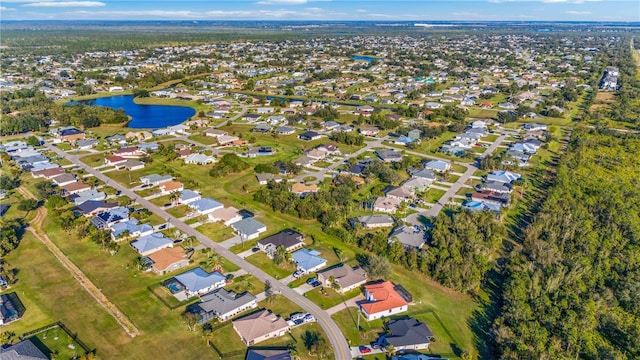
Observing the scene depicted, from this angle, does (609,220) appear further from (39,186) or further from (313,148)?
(39,186)

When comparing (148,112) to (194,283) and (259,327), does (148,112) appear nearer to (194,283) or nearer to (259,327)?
(194,283)

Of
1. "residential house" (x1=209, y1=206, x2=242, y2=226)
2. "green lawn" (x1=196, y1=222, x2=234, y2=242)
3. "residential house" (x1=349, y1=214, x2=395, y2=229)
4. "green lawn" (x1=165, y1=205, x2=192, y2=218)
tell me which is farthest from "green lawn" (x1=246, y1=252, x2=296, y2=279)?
"green lawn" (x1=165, y1=205, x2=192, y2=218)

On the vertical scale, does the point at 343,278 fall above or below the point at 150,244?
below

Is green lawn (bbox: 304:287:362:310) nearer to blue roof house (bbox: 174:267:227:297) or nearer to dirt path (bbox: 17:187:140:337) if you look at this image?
blue roof house (bbox: 174:267:227:297)

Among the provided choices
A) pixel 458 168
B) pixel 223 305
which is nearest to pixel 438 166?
pixel 458 168

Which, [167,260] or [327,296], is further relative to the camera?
[167,260]

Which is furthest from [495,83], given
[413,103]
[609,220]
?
[609,220]

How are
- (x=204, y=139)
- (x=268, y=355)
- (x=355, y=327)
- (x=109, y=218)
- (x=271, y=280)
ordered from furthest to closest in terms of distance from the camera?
(x=204, y=139)
(x=109, y=218)
(x=271, y=280)
(x=355, y=327)
(x=268, y=355)
